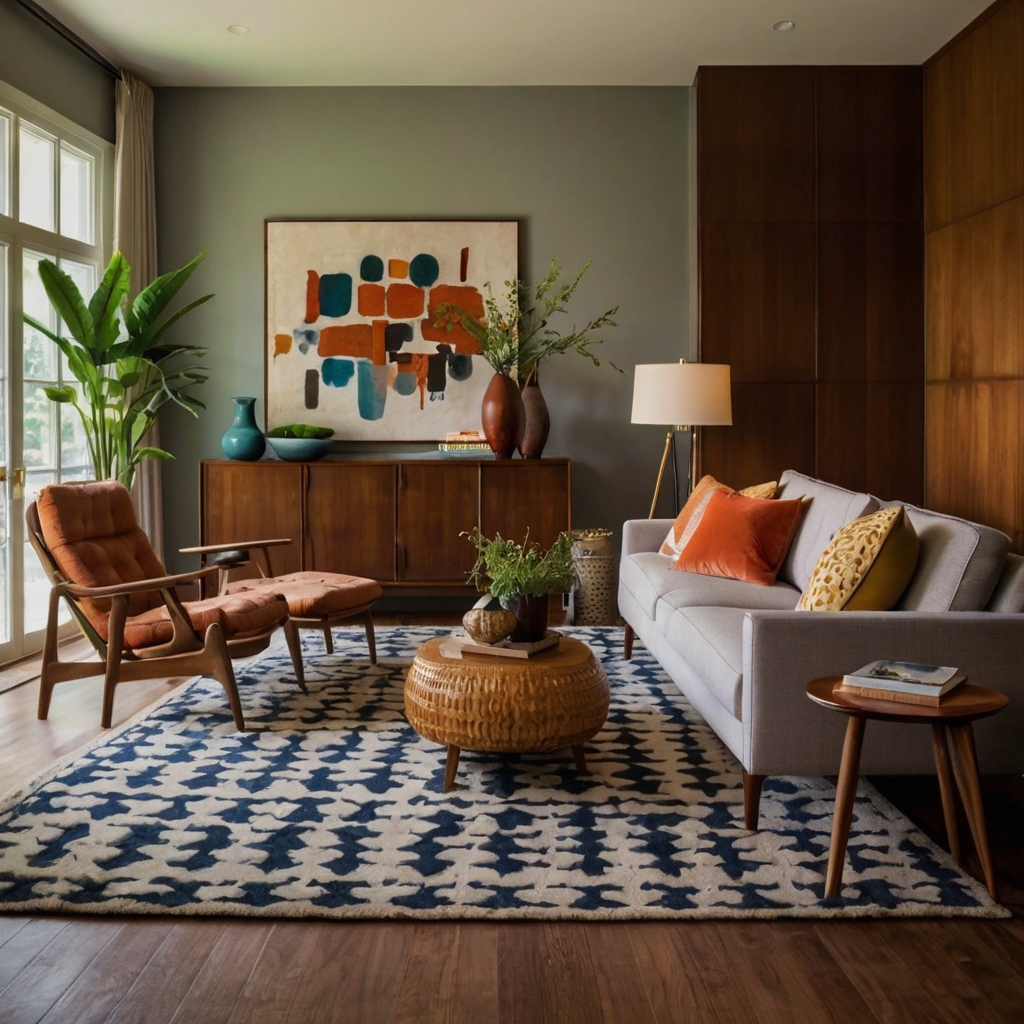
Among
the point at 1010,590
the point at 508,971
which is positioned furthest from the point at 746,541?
the point at 508,971

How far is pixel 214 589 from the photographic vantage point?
18.8ft

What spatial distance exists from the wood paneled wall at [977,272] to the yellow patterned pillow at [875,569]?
1899 millimetres

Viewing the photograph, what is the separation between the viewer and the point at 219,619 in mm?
3600

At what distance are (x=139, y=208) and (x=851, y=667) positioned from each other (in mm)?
4797

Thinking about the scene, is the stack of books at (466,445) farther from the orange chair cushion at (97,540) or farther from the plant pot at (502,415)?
the orange chair cushion at (97,540)

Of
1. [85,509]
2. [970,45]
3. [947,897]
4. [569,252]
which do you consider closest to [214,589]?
[85,509]

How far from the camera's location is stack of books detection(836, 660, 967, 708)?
219cm

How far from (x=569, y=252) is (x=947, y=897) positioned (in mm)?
4406

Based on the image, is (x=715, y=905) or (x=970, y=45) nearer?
(x=715, y=905)

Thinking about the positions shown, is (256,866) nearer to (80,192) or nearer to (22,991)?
(22,991)

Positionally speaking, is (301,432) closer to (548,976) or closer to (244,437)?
(244,437)

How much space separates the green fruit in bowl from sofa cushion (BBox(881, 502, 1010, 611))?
11.8 ft

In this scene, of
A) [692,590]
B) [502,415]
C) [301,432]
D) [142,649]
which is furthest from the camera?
[301,432]

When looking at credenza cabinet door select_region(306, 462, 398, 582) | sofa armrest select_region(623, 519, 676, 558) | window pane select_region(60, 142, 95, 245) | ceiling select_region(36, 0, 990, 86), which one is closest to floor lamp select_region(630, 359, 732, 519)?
sofa armrest select_region(623, 519, 676, 558)
